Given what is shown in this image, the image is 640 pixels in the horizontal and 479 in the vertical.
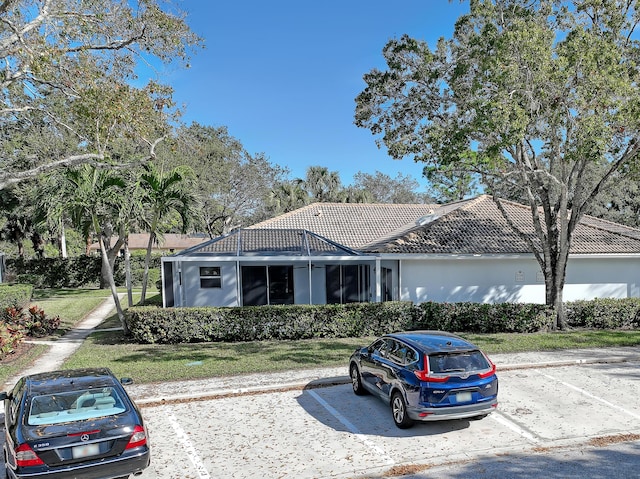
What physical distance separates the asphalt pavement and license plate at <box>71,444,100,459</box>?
425 centimetres

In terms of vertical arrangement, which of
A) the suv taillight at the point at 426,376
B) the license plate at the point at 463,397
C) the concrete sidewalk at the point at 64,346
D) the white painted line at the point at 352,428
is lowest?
the white painted line at the point at 352,428

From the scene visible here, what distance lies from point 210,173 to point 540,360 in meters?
32.6

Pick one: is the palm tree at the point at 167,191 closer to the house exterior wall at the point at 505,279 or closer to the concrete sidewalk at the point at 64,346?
the concrete sidewalk at the point at 64,346

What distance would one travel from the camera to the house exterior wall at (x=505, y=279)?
65.7 ft

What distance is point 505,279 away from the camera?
20.7 metres

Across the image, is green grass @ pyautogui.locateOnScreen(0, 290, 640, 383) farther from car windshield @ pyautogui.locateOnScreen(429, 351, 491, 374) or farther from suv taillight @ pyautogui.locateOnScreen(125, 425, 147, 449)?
suv taillight @ pyautogui.locateOnScreen(125, 425, 147, 449)

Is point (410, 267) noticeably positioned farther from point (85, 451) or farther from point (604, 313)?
point (85, 451)

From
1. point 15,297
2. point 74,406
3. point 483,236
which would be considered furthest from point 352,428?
point 15,297

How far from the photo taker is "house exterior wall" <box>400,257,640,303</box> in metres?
20.0

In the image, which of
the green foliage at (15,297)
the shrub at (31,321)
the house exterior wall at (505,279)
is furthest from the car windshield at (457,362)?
the green foliage at (15,297)

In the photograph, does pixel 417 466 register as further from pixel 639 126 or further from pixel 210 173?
pixel 210 173

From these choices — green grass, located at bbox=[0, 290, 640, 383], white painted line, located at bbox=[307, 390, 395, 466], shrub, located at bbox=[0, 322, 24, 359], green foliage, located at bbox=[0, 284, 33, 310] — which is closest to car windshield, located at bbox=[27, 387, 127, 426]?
white painted line, located at bbox=[307, 390, 395, 466]

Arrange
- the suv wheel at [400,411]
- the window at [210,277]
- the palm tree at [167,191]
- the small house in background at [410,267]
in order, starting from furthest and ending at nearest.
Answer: the window at [210,277] < the small house in background at [410,267] < the palm tree at [167,191] < the suv wheel at [400,411]

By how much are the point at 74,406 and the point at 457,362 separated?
5.76 m
